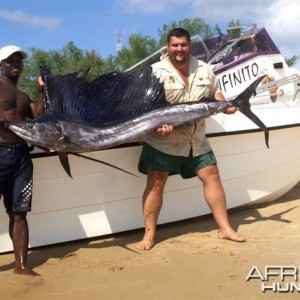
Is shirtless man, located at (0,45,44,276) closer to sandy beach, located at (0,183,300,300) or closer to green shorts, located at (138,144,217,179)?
sandy beach, located at (0,183,300,300)

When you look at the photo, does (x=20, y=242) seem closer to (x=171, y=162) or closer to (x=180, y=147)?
(x=171, y=162)

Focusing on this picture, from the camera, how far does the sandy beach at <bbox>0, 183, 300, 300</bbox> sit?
295 centimetres

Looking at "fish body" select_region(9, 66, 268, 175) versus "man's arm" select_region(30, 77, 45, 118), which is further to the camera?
"man's arm" select_region(30, 77, 45, 118)

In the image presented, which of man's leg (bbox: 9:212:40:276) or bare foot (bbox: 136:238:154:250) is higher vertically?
man's leg (bbox: 9:212:40:276)

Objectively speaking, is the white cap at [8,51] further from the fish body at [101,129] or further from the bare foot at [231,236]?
the bare foot at [231,236]

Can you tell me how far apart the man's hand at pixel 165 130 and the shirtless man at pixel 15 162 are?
949mm

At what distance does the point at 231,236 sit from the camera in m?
3.95

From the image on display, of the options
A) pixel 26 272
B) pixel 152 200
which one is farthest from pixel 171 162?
pixel 26 272

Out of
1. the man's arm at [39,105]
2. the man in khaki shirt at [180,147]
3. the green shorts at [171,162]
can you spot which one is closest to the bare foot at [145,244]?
the man in khaki shirt at [180,147]

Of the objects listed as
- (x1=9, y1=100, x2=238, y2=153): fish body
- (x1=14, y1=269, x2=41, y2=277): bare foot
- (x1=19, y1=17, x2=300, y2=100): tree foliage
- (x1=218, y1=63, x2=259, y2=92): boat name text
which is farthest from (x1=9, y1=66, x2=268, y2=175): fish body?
(x1=19, y1=17, x2=300, y2=100): tree foliage

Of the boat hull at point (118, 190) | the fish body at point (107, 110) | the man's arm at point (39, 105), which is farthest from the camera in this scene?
the boat hull at point (118, 190)

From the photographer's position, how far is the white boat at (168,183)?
3.91 m

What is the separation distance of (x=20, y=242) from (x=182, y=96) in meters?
1.62

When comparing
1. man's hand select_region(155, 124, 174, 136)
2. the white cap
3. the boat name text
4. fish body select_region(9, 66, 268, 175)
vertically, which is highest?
the white cap
